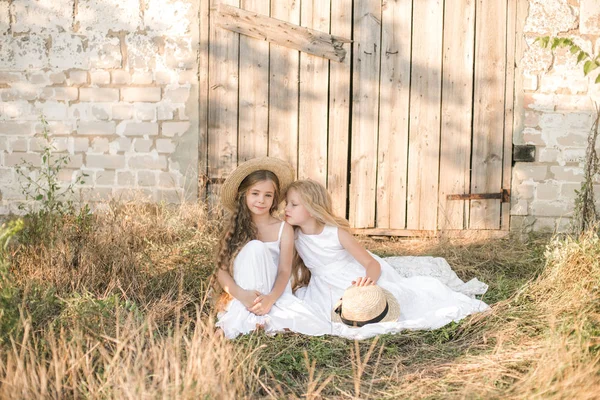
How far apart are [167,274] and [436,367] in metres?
1.82

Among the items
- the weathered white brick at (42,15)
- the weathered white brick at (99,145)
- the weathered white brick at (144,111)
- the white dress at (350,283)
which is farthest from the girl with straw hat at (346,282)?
the weathered white brick at (42,15)

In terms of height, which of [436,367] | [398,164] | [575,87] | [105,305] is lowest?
[436,367]

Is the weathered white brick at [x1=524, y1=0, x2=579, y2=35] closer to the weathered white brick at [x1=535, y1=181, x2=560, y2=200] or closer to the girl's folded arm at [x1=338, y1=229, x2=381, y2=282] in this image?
the weathered white brick at [x1=535, y1=181, x2=560, y2=200]

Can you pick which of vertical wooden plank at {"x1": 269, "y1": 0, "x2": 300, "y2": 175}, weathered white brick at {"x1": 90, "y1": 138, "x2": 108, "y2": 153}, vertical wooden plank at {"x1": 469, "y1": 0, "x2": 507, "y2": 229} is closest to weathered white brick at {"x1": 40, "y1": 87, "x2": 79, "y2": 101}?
weathered white brick at {"x1": 90, "y1": 138, "x2": 108, "y2": 153}

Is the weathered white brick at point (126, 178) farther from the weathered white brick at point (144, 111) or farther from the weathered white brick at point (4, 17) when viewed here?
the weathered white brick at point (4, 17)

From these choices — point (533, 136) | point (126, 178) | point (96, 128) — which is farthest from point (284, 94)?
point (533, 136)

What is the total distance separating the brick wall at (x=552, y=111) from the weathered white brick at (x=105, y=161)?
3104mm

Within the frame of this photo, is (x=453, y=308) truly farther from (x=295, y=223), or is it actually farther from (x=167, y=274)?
(x=167, y=274)

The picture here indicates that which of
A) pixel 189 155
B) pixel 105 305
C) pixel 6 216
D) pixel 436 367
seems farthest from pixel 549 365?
pixel 6 216

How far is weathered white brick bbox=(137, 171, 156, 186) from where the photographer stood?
530 centimetres

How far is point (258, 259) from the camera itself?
139 inches

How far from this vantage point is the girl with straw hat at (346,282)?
11.2ft

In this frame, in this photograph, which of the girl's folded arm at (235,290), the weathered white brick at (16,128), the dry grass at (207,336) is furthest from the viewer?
the weathered white brick at (16,128)

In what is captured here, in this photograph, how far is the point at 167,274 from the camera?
3992 millimetres
